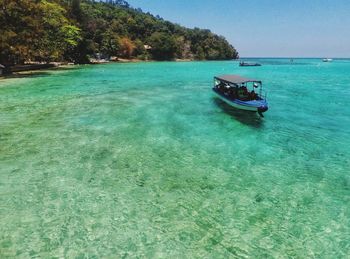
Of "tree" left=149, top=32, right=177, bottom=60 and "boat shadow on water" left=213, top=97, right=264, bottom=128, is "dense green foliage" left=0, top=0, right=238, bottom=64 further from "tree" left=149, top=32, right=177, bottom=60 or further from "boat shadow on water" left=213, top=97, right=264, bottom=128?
"boat shadow on water" left=213, top=97, right=264, bottom=128

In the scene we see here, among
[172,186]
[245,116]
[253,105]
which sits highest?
[253,105]

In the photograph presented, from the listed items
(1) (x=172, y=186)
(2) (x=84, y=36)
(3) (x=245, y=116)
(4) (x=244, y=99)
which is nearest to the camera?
(1) (x=172, y=186)

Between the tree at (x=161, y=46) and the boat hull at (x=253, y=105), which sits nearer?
the boat hull at (x=253, y=105)

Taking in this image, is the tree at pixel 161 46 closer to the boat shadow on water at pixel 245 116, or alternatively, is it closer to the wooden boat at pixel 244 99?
the wooden boat at pixel 244 99

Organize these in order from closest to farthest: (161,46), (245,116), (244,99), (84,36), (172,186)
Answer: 1. (172,186)
2. (245,116)
3. (244,99)
4. (84,36)
5. (161,46)

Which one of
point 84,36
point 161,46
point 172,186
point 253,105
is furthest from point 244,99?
point 161,46

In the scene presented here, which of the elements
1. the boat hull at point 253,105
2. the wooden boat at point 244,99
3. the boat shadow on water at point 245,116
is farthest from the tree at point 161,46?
the boat hull at point 253,105

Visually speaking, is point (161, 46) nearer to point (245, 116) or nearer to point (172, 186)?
point (245, 116)
